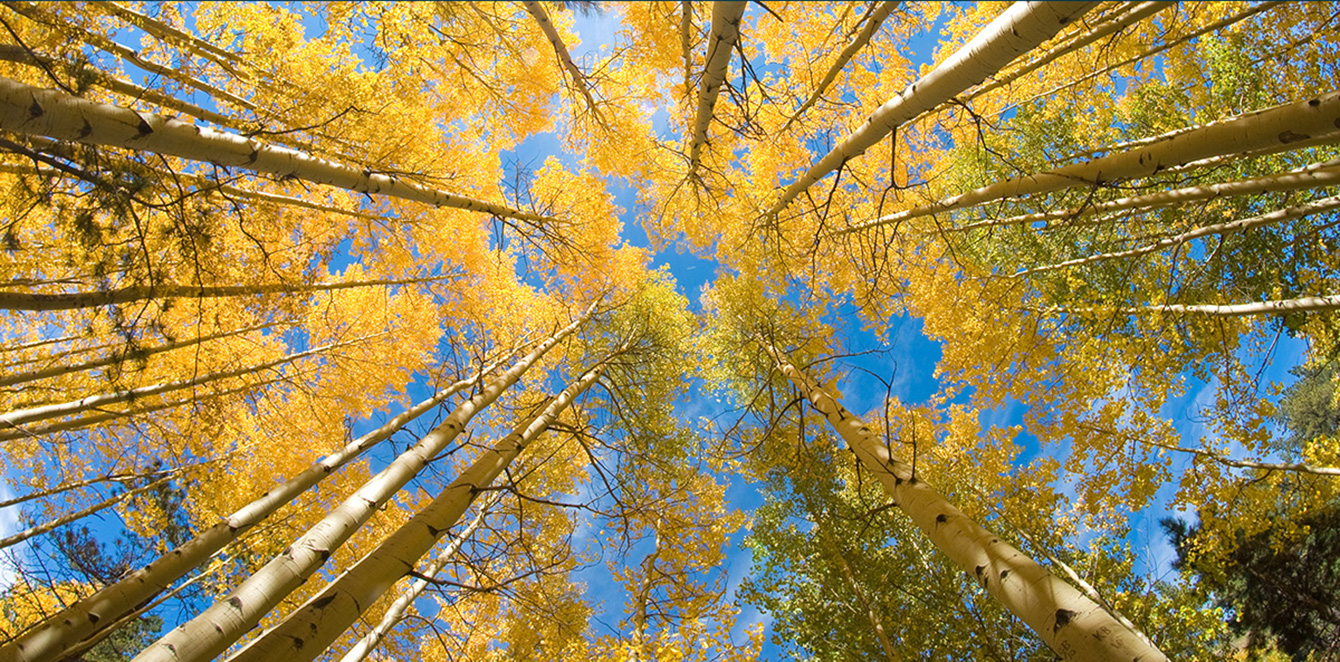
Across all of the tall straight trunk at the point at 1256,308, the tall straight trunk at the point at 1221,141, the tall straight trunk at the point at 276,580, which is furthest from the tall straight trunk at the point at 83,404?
the tall straight trunk at the point at 1256,308

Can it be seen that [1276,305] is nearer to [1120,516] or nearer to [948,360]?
[948,360]

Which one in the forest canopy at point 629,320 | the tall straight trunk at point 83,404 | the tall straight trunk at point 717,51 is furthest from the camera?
the tall straight trunk at point 83,404

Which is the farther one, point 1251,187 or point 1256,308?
point 1256,308

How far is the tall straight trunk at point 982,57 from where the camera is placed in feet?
6.03

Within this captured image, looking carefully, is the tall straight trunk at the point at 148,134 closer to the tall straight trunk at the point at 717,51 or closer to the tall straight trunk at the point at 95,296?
the tall straight trunk at the point at 95,296

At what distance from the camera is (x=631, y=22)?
5.15 metres

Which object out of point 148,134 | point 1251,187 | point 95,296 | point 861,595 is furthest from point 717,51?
point 861,595

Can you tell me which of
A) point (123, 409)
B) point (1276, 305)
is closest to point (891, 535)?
point (1276, 305)

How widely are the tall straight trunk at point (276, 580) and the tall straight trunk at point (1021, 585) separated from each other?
279cm

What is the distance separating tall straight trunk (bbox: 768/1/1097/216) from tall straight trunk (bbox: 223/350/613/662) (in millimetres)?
3100

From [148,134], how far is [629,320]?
7.82 metres

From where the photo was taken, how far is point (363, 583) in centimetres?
215

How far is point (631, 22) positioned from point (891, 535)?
8.35 m

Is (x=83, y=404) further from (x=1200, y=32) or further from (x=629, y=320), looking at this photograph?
(x=1200, y=32)
